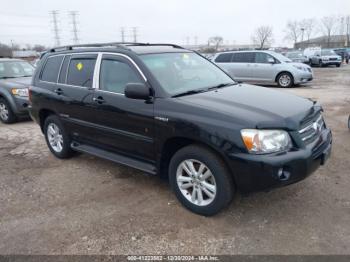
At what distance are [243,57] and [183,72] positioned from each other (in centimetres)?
1143

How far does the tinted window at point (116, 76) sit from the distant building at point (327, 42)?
246ft

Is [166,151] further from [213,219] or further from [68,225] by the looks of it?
[68,225]

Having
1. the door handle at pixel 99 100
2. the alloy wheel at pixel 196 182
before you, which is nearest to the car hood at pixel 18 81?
the door handle at pixel 99 100

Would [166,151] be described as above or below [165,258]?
above

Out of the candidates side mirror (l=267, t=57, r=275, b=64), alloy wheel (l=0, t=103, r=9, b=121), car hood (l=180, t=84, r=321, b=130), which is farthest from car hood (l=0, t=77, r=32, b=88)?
side mirror (l=267, t=57, r=275, b=64)

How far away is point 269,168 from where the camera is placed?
3127 millimetres

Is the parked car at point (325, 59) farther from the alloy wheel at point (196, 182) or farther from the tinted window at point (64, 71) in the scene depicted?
the alloy wheel at point (196, 182)

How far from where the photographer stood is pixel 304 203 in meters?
3.88

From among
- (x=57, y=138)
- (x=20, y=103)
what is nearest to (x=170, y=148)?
(x=57, y=138)

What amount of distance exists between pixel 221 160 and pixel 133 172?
1.92 m

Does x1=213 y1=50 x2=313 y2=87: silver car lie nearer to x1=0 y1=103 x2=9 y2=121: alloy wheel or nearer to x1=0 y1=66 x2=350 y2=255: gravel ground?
x1=0 y1=103 x2=9 y2=121: alloy wheel

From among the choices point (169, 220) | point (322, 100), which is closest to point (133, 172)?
point (169, 220)

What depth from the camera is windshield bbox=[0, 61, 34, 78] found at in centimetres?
938

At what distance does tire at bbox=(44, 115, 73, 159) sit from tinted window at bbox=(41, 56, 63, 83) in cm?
64
